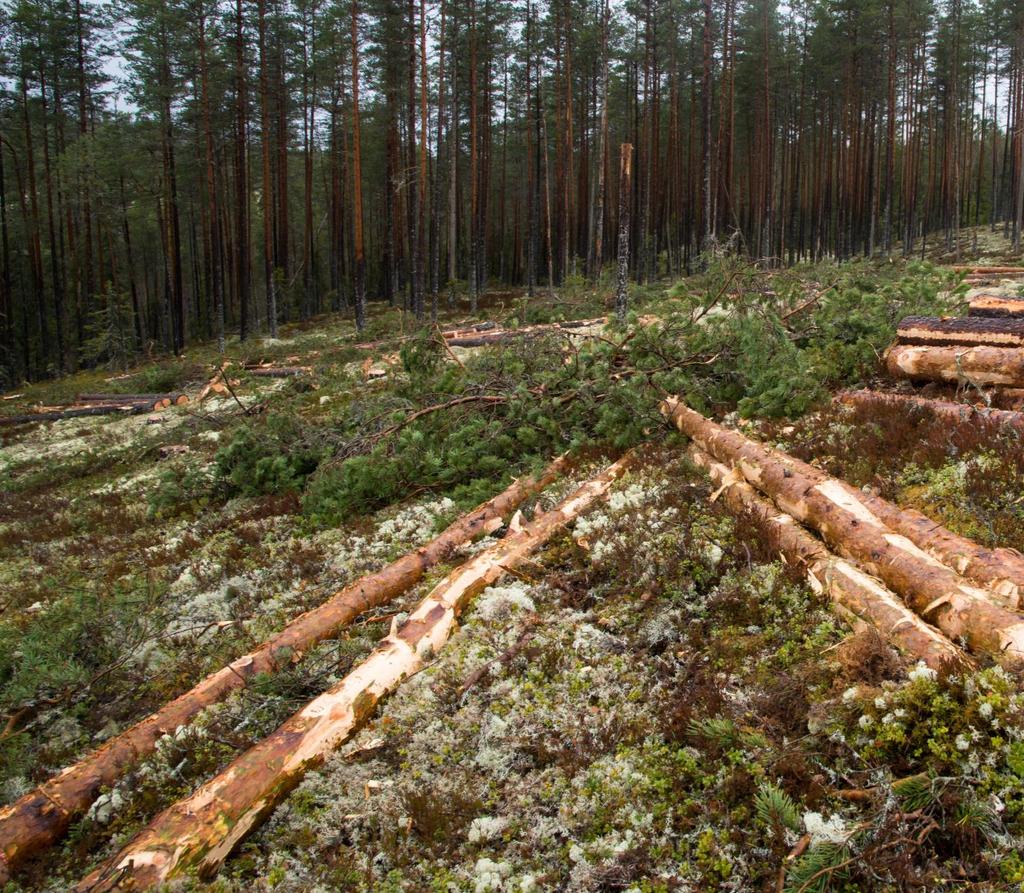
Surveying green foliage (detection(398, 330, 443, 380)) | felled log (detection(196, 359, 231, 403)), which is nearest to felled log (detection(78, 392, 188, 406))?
felled log (detection(196, 359, 231, 403))

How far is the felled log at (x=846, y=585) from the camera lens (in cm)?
291

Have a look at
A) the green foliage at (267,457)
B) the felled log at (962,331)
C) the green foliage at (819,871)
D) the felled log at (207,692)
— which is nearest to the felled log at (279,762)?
the felled log at (207,692)

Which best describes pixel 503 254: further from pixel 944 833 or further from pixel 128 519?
pixel 944 833

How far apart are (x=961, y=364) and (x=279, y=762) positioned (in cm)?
730

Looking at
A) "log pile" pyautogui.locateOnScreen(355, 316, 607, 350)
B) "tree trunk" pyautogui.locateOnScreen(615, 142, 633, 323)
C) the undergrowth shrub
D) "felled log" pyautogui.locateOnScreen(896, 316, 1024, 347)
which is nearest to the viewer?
"felled log" pyautogui.locateOnScreen(896, 316, 1024, 347)

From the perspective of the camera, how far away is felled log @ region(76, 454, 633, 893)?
106 inches

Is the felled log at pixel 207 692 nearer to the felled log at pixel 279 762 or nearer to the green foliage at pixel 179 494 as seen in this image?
the felled log at pixel 279 762

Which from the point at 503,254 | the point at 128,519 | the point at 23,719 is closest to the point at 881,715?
the point at 23,719

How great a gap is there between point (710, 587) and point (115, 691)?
4.53 meters

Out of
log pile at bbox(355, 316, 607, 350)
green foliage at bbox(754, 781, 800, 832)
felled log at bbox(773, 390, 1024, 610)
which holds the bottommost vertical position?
green foliage at bbox(754, 781, 800, 832)

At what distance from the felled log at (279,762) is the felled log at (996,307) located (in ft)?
24.7

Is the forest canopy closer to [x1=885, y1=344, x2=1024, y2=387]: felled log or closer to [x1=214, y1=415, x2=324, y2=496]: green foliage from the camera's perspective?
[x1=214, y1=415, x2=324, y2=496]: green foliage

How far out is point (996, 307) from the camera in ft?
26.1

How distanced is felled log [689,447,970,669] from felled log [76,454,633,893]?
6.73 feet
